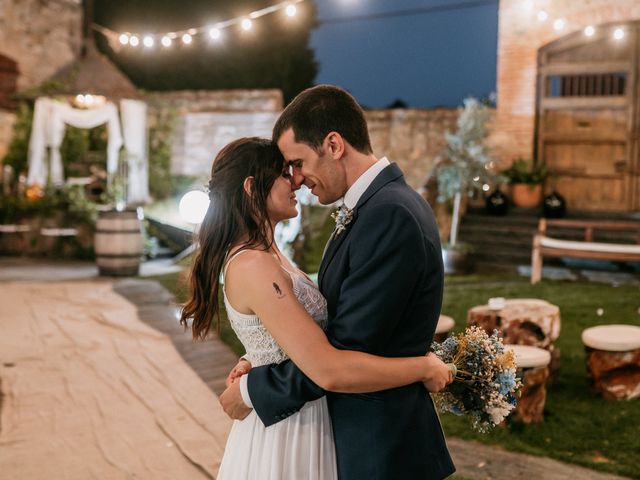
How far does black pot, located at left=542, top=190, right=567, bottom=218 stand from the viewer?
11.1 metres

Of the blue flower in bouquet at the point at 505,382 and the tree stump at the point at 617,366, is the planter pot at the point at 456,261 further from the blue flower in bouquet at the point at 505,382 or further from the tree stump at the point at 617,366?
the blue flower in bouquet at the point at 505,382

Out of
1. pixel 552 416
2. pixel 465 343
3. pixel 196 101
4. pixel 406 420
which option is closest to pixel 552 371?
pixel 552 416

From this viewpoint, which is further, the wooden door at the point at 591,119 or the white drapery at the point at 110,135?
the white drapery at the point at 110,135

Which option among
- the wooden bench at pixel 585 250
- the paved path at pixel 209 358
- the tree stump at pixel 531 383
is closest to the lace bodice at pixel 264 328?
the paved path at pixel 209 358

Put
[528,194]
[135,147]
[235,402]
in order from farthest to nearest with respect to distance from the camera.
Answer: [135,147], [528,194], [235,402]

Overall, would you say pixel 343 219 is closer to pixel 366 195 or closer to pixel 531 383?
pixel 366 195

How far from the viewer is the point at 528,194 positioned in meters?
11.7

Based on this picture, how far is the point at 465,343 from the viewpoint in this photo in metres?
1.95

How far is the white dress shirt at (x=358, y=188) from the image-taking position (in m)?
1.65

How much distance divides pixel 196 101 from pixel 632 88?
8488mm

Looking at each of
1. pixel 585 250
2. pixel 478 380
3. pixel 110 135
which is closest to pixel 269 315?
pixel 478 380

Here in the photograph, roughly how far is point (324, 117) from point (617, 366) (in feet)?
11.8

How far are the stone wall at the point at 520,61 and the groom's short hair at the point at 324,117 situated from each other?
11203mm

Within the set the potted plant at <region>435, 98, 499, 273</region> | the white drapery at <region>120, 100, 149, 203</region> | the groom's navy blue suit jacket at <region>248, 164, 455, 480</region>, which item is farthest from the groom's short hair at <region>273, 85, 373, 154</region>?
the white drapery at <region>120, 100, 149, 203</region>
